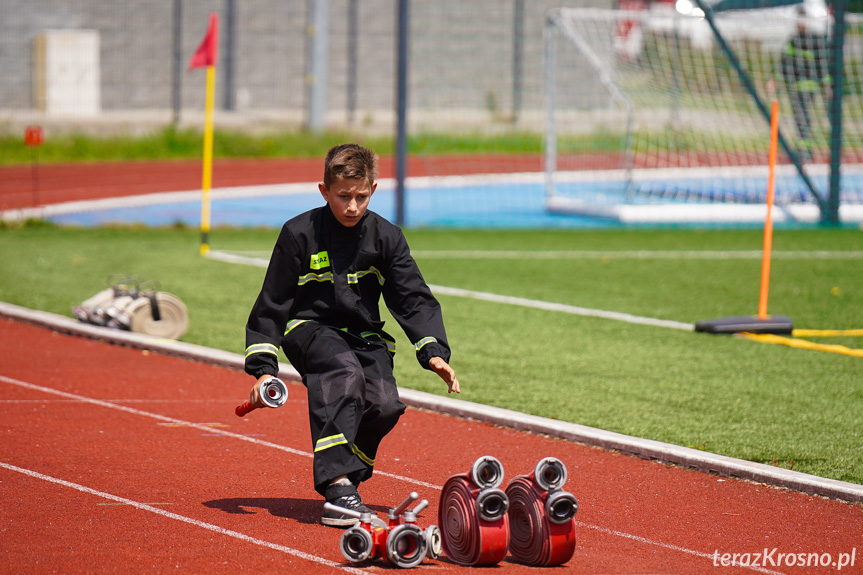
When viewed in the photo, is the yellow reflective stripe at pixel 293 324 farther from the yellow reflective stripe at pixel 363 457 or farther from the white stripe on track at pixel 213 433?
the white stripe on track at pixel 213 433

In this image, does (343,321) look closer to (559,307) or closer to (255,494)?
(255,494)

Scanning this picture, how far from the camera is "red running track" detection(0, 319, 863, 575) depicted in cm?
452

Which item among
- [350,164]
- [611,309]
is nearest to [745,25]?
[611,309]

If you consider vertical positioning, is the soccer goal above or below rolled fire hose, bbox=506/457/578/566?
above

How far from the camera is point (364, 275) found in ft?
16.5

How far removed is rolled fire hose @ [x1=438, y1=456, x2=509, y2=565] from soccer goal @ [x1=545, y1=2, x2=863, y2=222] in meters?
14.1

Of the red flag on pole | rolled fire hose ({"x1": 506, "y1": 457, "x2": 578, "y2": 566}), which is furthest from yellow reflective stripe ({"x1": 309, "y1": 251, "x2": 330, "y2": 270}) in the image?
the red flag on pole

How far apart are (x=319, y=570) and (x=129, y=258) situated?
31.6 feet

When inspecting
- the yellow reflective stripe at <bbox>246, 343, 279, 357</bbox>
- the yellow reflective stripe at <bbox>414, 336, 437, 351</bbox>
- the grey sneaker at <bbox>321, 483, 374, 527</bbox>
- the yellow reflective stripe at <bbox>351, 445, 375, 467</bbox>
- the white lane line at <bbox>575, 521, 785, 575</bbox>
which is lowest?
the white lane line at <bbox>575, 521, 785, 575</bbox>

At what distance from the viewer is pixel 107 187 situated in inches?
874

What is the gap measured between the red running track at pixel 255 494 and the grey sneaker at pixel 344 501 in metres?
0.05

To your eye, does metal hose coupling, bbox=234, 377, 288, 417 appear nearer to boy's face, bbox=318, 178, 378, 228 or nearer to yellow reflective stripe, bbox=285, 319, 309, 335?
yellow reflective stripe, bbox=285, 319, 309, 335

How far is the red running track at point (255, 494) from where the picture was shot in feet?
14.8

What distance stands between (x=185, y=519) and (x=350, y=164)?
1.67 metres
